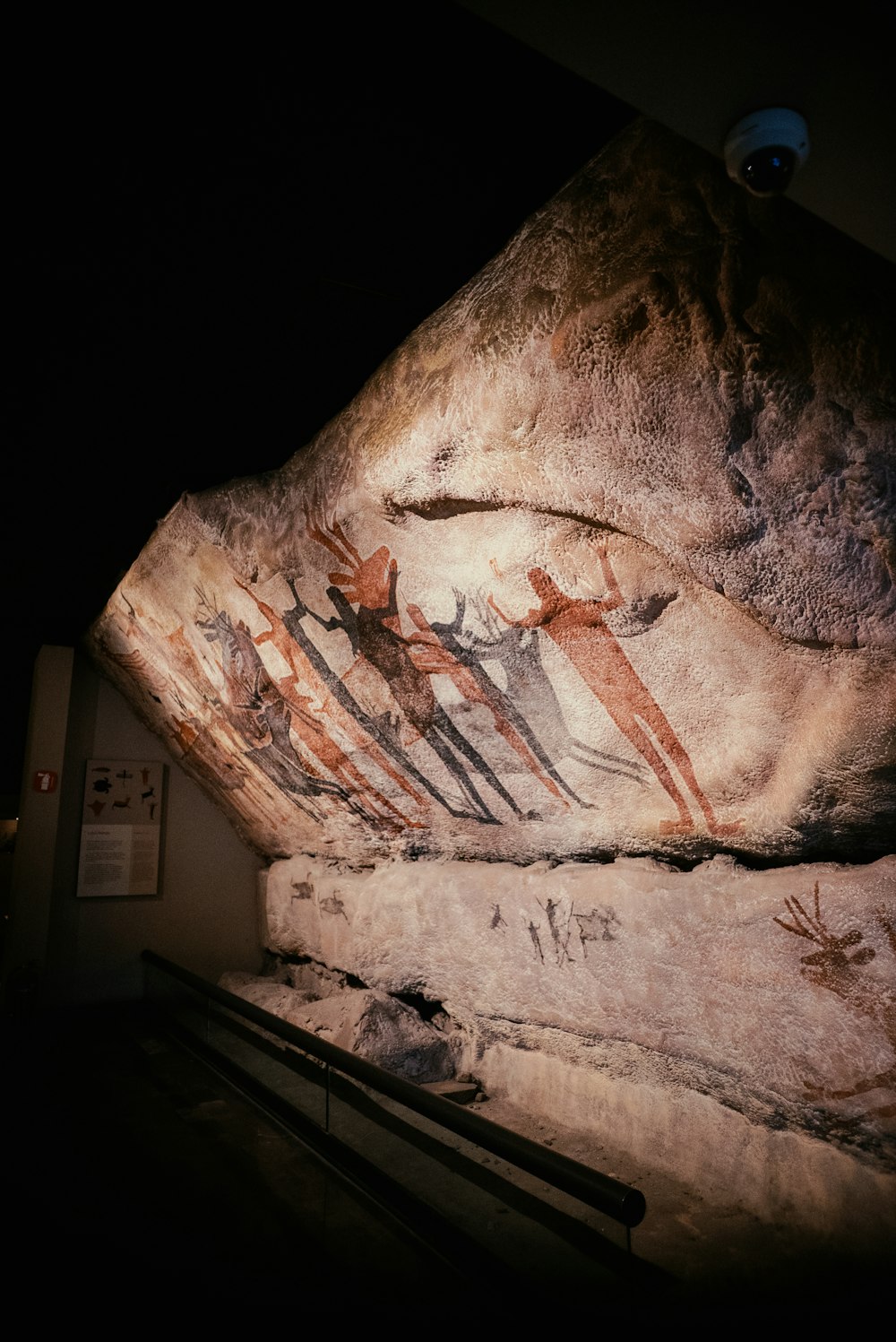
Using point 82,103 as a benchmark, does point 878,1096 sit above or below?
below

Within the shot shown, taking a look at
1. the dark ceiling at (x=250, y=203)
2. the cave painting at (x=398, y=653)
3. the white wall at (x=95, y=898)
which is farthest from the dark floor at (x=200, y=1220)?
the dark ceiling at (x=250, y=203)

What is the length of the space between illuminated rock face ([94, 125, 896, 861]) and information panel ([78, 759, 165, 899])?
293 cm

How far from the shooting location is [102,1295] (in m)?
2.17

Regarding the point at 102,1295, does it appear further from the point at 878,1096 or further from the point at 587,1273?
the point at 878,1096

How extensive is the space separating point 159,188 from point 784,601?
193 centimetres

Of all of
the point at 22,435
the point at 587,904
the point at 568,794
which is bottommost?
the point at 587,904

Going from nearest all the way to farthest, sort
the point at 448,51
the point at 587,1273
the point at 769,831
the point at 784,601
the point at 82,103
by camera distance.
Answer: the point at 448,51 → the point at 82,103 → the point at 587,1273 → the point at 784,601 → the point at 769,831

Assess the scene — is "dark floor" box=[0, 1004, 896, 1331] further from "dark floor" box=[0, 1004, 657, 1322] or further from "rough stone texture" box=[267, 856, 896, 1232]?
"rough stone texture" box=[267, 856, 896, 1232]

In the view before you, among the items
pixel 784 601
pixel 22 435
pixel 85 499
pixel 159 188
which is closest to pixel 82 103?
pixel 159 188

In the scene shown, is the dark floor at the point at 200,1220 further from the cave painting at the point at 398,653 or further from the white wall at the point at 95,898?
the white wall at the point at 95,898

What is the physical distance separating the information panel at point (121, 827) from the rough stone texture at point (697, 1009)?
312 centimetres

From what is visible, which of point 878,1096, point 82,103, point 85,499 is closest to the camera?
point 82,103

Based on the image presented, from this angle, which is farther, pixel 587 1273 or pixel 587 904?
pixel 587 904

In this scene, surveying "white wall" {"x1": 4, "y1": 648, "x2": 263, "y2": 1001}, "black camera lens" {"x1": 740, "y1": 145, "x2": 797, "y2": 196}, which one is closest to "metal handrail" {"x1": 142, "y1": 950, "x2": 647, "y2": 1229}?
"black camera lens" {"x1": 740, "y1": 145, "x2": 797, "y2": 196}
